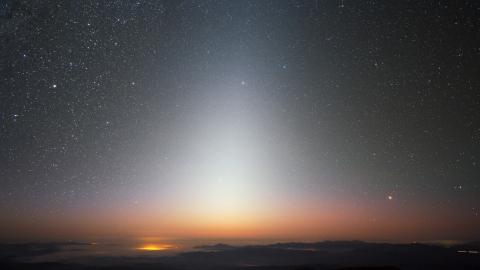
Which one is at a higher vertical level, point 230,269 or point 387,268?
point 387,268

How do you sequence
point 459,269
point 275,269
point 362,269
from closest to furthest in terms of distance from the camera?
point 362,269
point 275,269
point 459,269

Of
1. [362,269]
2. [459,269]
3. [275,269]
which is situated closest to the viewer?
[362,269]

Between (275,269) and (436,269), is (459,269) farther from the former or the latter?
(275,269)

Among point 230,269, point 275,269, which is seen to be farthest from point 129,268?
point 275,269

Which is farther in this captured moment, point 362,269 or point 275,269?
point 275,269

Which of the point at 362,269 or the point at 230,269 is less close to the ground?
the point at 362,269

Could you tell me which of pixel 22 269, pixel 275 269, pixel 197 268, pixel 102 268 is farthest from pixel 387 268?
pixel 22 269

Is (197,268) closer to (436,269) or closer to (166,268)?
(166,268)

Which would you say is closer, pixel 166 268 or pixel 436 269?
pixel 166 268
